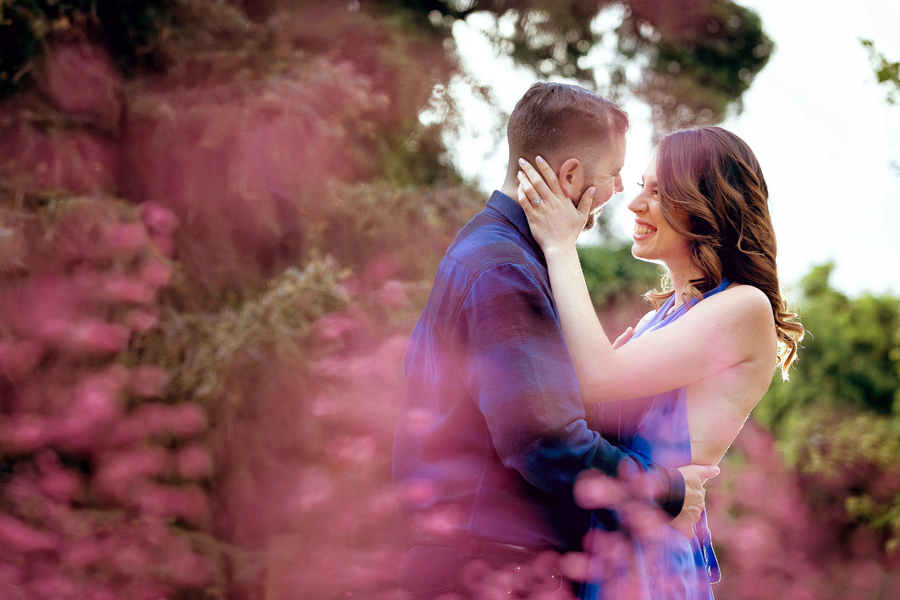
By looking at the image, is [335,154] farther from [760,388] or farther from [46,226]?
[760,388]

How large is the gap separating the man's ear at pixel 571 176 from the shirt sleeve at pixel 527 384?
0.41 meters

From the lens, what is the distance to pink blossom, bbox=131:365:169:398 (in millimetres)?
4418

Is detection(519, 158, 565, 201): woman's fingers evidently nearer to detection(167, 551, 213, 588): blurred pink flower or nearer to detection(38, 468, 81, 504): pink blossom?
detection(167, 551, 213, 588): blurred pink flower

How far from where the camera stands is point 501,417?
1482 millimetres

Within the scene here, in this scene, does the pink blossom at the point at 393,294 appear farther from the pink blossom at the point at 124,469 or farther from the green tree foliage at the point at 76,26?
the green tree foliage at the point at 76,26

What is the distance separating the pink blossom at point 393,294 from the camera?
5.06 meters

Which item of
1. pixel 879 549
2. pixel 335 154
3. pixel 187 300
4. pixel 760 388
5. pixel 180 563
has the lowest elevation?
pixel 879 549

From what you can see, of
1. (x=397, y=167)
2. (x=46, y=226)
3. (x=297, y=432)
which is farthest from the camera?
(x=397, y=167)

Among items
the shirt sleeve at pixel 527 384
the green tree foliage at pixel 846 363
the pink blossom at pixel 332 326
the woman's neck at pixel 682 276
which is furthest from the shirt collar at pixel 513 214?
the green tree foliage at pixel 846 363

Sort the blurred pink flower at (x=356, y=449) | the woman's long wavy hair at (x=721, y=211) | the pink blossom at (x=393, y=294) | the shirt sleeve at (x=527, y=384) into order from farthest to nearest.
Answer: the pink blossom at (x=393, y=294)
the blurred pink flower at (x=356, y=449)
the woman's long wavy hair at (x=721, y=211)
the shirt sleeve at (x=527, y=384)

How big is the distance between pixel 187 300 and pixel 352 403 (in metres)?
1.48

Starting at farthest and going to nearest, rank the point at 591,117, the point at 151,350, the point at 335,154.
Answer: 1. the point at 335,154
2. the point at 151,350
3. the point at 591,117

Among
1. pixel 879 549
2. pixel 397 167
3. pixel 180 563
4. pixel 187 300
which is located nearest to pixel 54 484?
pixel 180 563

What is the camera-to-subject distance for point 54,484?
4289 millimetres
